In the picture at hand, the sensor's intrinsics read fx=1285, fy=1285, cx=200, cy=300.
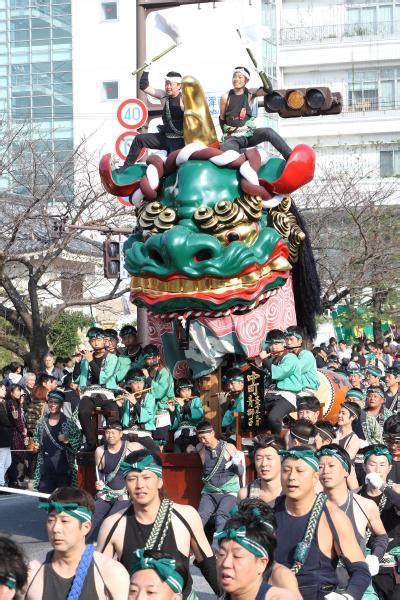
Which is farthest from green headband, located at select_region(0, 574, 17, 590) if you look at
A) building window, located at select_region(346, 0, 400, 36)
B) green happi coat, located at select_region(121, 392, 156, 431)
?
building window, located at select_region(346, 0, 400, 36)

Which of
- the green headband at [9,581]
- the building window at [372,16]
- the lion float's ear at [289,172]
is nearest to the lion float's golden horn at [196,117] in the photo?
the lion float's ear at [289,172]

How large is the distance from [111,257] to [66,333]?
12.0m

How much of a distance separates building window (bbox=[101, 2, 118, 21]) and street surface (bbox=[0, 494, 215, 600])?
34979 mm

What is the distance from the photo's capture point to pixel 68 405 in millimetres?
12602

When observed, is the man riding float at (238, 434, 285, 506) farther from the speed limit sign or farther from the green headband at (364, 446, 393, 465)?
the speed limit sign

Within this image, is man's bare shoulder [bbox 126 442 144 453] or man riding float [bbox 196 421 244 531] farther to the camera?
man riding float [bbox 196 421 244 531]

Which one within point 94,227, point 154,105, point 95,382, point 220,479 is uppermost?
point 154,105

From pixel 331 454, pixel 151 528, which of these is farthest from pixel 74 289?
pixel 151 528

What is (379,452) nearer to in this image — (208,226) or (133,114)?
(208,226)

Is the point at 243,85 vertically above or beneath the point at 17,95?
beneath

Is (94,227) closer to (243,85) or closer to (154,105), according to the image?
(154,105)

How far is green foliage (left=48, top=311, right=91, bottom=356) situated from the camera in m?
28.7

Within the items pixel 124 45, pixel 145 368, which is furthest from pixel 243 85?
pixel 124 45

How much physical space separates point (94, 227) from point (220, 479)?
8044mm
